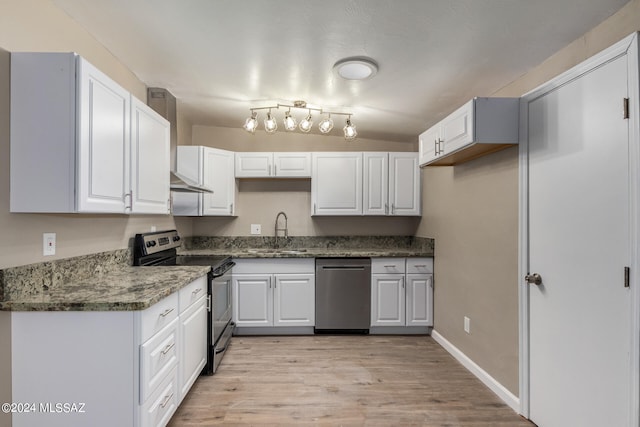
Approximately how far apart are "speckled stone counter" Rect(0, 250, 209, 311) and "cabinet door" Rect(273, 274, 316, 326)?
47.1 inches

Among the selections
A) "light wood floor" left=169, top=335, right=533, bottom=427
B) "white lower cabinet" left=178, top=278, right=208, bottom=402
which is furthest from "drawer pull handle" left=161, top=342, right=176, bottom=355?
"light wood floor" left=169, top=335, right=533, bottom=427

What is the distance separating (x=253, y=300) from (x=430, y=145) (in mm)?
2356

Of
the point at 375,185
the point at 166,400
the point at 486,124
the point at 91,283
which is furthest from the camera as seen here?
the point at 375,185

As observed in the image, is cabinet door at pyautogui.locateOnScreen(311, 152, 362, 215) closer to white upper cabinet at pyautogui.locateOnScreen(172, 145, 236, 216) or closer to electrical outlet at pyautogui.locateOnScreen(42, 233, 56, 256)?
white upper cabinet at pyautogui.locateOnScreen(172, 145, 236, 216)

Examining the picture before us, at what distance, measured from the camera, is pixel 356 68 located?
201 centimetres

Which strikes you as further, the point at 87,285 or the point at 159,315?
the point at 87,285

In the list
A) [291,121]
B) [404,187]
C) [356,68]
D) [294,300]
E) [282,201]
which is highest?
[356,68]

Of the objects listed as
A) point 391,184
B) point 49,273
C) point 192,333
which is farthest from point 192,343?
point 391,184

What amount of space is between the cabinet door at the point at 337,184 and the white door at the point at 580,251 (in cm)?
186

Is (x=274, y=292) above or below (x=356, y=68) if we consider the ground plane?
below

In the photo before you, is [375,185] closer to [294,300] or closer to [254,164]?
[254,164]

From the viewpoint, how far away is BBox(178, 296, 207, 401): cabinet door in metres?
1.89

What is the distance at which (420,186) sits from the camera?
3.49 meters

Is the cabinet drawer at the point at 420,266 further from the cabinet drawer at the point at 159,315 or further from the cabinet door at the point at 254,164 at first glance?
the cabinet drawer at the point at 159,315
